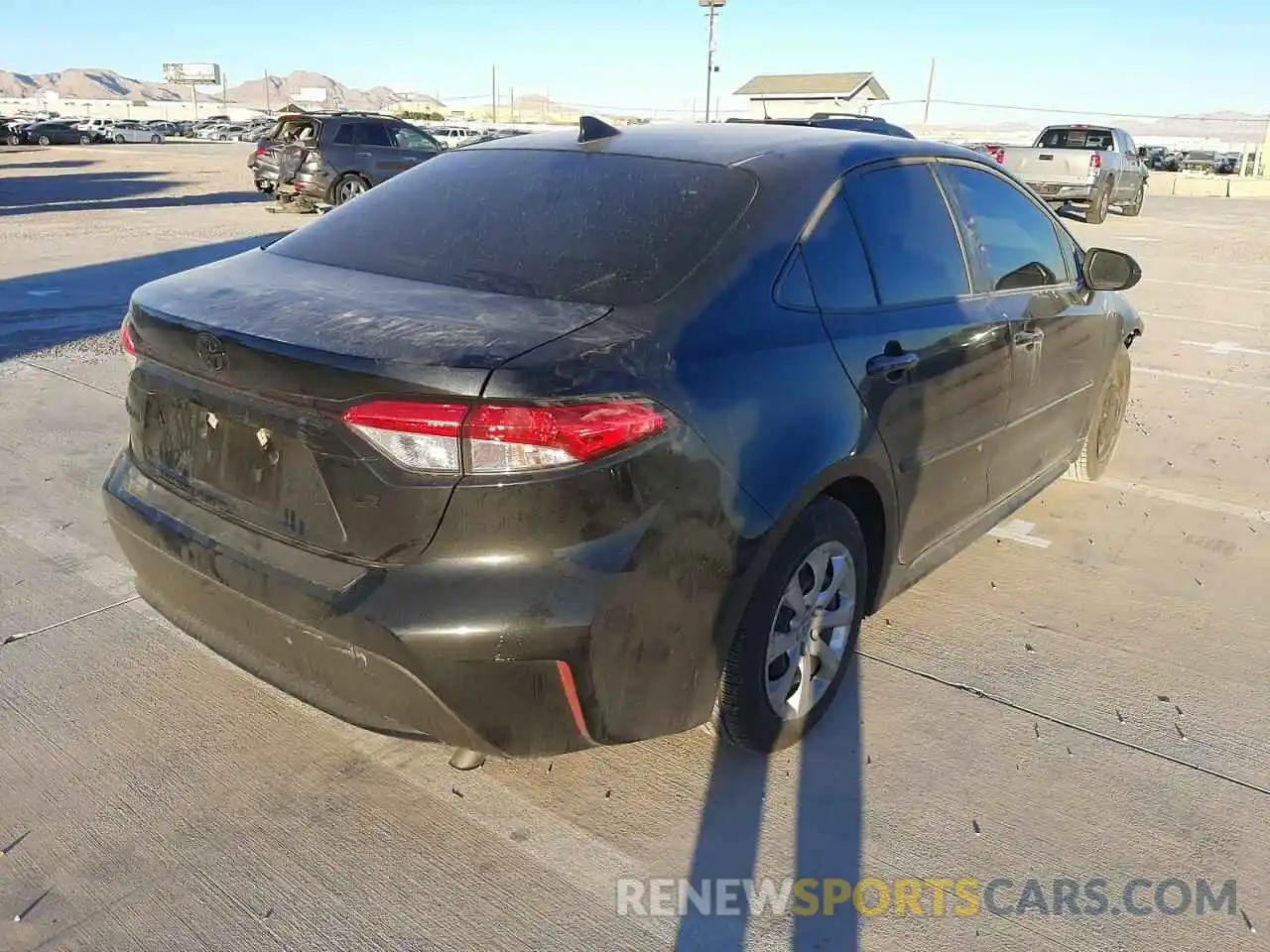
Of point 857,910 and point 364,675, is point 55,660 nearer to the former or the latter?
point 364,675

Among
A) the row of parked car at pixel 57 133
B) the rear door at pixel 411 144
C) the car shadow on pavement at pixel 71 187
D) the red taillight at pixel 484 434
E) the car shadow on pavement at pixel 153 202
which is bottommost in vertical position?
the row of parked car at pixel 57 133

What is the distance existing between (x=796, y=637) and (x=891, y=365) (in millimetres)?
819

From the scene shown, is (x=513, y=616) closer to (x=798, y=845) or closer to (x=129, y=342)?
(x=798, y=845)

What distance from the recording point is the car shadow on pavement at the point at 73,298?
7.73m

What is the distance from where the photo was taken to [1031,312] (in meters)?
3.86

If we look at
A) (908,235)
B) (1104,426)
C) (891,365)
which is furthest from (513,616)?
(1104,426)

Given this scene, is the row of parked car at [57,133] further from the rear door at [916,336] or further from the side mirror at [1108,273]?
the rear door at [916,336]

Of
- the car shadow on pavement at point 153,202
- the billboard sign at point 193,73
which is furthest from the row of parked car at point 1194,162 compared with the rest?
the billboard sign at point 193,73

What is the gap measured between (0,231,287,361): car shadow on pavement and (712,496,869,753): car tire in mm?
5468

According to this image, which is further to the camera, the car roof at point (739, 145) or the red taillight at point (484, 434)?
the car roof at point (739, 145)

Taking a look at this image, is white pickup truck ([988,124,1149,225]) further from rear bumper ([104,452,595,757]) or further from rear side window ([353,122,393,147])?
rear bumper ([104,452,595,757])

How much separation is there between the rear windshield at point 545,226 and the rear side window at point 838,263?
0.24 meters

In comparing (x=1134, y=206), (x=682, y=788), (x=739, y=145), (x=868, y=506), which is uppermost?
(x=739, y=145)

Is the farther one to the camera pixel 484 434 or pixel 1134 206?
pixel 1134 206
